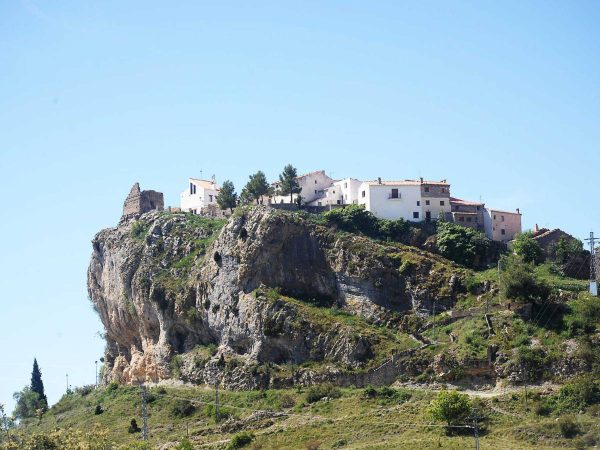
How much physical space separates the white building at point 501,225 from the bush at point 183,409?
2792 cm

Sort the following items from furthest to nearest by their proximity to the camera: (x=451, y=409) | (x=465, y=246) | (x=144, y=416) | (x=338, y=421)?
(x=465, y=246)
(x=144, y=416)
(x=338, y=421)
(x=451, y=409)

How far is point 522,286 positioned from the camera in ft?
288

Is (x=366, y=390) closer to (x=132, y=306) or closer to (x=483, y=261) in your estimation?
(x=483, y=261)

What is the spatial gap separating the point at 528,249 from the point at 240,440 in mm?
28066

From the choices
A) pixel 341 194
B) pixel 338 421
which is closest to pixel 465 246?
pixel 341 194

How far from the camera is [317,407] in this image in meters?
87.2

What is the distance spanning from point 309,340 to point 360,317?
14.8ft

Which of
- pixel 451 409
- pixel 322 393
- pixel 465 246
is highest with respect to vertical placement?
pixel 465 246

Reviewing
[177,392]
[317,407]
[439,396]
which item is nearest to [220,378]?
[177,392]

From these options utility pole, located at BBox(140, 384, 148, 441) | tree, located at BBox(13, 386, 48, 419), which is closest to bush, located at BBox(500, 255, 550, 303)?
utility pole, located at BBox(140, 384, 148, 441)

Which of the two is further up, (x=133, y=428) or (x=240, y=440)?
(x=133, y=428)

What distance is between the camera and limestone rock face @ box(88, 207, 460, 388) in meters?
94.2

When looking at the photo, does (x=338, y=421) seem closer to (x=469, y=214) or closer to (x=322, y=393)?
(x=322, y=393)

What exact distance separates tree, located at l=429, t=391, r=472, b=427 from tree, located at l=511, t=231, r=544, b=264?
1946cm
